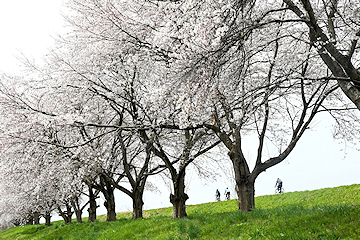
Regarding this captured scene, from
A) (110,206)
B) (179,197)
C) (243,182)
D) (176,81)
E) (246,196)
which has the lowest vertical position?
(110,206)

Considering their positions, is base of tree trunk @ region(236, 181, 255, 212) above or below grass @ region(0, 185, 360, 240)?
above

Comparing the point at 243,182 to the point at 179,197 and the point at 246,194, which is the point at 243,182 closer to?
the point at 246,194

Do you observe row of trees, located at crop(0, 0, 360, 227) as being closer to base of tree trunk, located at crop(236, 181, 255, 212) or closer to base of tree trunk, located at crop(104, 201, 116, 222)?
base of tree trunk, located at crop(236, 181, 255, 212)

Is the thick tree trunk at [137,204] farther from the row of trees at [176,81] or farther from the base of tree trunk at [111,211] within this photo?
the base of tree trunk at [111,211]

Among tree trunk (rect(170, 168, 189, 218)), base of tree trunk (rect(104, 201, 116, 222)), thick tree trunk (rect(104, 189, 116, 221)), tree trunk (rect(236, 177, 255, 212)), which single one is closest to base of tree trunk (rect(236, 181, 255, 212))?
tree trunk (rect(236, 177, 255, 212))

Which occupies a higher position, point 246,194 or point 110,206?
point 246,194

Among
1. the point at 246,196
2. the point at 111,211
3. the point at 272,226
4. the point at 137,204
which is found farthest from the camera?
the point at 111,211

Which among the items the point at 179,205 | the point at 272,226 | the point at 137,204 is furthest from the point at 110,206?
the point at 272,226

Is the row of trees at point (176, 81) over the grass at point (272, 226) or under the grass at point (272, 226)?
Result: over

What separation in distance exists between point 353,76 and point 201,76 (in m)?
3.45

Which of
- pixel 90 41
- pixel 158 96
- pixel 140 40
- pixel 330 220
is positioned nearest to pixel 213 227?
pixel 330 220

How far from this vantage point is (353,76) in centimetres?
619

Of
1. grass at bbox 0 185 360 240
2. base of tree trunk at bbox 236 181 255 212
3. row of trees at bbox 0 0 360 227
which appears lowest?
grass at bbox 0 185 360 240

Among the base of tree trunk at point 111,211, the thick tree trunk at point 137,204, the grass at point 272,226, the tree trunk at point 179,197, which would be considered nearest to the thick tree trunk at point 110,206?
the base of tree trunk at point 111,211
